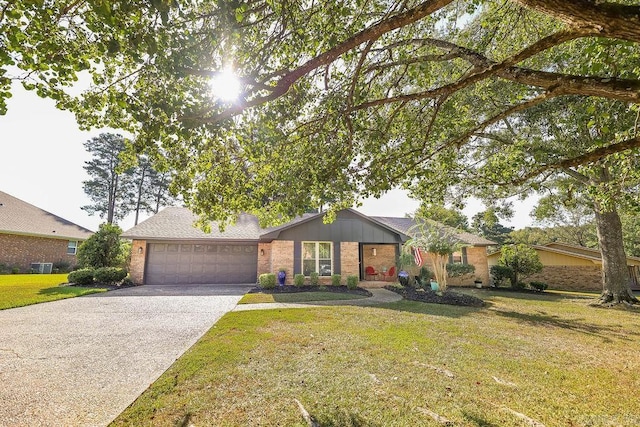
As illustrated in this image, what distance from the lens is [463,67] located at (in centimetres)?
697

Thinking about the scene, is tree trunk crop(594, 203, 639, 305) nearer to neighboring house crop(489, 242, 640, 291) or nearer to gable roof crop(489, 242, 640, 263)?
neighboring house crop(489, 242, 640, 291)

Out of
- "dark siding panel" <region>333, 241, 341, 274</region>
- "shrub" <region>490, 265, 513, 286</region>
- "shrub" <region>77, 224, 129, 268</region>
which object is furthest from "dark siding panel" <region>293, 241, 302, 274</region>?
"shrub" <region>490, 265, 513, 286</region>

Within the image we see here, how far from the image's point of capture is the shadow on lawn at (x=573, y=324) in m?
6.87

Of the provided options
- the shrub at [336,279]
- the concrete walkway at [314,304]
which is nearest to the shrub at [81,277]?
the concrete walkway at [314,304]

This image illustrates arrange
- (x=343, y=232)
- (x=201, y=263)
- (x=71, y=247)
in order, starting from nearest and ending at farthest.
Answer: (x=343, y=232), (x=201, y=263), (x=71, y=247)

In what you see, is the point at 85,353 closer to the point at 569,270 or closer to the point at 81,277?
the point at 81,277

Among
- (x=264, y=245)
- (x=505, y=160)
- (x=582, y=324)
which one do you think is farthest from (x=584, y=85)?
(x=264, y=245)

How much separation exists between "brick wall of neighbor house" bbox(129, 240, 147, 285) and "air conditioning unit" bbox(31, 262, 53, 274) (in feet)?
35.7

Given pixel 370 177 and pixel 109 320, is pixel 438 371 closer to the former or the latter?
pixel 370 177

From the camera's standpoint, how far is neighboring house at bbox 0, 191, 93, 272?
64.2 feet

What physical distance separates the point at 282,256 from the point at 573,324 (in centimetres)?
1197

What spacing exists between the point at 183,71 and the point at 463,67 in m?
6.47

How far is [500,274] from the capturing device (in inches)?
710

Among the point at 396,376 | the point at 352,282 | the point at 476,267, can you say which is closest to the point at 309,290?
the point at 352,282
